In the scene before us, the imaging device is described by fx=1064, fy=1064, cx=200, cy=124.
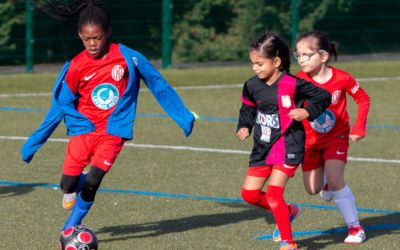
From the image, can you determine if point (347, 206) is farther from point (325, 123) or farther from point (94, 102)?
point (94, 102)

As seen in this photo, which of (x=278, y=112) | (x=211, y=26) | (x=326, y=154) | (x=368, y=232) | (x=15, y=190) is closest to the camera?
(x=278, y=112)

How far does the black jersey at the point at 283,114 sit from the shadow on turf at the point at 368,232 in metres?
0.75

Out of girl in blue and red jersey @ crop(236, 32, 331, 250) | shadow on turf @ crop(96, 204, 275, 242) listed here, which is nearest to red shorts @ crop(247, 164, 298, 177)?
girl in blue and red jersey @ crop(236, 32, 331, 250)

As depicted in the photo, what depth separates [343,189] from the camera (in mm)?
8633

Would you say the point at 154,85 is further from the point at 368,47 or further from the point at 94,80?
the point at 368,47

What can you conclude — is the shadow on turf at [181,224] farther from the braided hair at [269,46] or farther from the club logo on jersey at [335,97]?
the braided hair at [269,46]

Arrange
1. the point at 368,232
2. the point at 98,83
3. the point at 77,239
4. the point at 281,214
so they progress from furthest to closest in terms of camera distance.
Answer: the point at 368,232
the point at 98,83
the point at 281,214
the point at 77,239

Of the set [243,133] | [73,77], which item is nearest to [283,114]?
[243,133]

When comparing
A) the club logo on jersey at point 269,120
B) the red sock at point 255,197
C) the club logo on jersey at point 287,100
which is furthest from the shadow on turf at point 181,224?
the club logo on jersey at point 287,100

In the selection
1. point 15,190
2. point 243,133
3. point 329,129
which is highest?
point 243,133

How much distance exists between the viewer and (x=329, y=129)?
8695 mm

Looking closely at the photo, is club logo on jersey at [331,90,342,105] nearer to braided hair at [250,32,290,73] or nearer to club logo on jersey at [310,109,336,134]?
club logo on jersey at [310,109,336,134]

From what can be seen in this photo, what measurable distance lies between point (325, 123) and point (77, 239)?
2283mm

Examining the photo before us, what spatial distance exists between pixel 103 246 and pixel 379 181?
13.0ft
